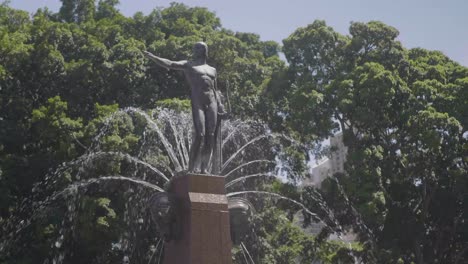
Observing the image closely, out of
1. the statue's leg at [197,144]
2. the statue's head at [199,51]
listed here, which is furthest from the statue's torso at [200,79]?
the statue's leg at [197,144]

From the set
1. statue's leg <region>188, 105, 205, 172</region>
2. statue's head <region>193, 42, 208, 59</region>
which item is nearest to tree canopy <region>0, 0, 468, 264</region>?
statue's head <region>193, 42, 208, 59</region>

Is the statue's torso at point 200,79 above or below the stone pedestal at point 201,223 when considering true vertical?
above

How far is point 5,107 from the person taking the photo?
1864 centimetres

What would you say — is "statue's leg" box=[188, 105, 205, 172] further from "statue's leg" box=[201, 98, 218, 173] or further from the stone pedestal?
the stone pedestal

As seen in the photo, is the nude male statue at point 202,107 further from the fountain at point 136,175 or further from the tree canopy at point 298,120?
the tree canopy at point 298,120

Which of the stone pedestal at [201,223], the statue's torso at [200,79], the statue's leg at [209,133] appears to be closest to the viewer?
the stone pedestal at [201,223]

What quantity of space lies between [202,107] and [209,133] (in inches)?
17.4

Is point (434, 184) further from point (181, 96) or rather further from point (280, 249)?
point (181, 96)

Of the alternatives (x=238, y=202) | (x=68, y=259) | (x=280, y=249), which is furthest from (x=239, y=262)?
(x=238, y=202)

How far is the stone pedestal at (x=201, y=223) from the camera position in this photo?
8625mm

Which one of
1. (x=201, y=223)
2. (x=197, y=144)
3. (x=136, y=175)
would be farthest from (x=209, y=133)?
(x=136, y=175)

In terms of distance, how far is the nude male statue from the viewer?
974cm

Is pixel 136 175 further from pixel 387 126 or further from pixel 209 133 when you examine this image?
pixel 387 126

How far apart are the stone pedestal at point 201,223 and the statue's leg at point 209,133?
0.58m
